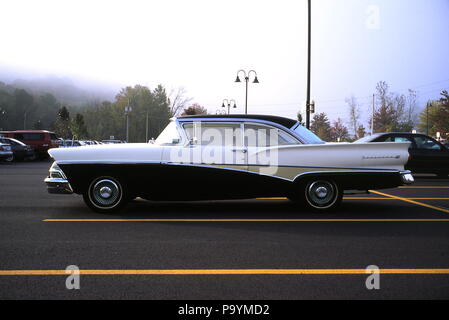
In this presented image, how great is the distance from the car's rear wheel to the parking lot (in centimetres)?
20

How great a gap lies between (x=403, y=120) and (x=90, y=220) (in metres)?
96.0

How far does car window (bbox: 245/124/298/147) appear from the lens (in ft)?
22.9

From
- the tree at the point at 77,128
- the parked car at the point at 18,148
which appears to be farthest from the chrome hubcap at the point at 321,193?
the tree at the point at 77,128

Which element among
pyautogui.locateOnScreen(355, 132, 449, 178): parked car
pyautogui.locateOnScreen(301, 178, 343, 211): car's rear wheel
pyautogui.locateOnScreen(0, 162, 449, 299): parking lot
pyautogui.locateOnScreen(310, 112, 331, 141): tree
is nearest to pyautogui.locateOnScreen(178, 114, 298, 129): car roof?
pyautogui.locateOnScreen(301, 178, 343, 211): car's rear wheel

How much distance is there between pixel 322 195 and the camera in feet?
23.5

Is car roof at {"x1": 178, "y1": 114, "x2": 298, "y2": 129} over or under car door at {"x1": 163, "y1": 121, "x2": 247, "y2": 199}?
over

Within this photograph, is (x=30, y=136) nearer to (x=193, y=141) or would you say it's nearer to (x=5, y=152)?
(x=5, y=152)

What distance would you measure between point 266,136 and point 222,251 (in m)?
2.81

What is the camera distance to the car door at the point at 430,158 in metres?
14.7

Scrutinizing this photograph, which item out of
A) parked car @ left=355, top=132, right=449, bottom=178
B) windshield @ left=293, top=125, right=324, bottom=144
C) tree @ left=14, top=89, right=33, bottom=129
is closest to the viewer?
windshield @ left=293, top=125, right=324, bottom=144

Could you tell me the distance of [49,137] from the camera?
2734 cm
